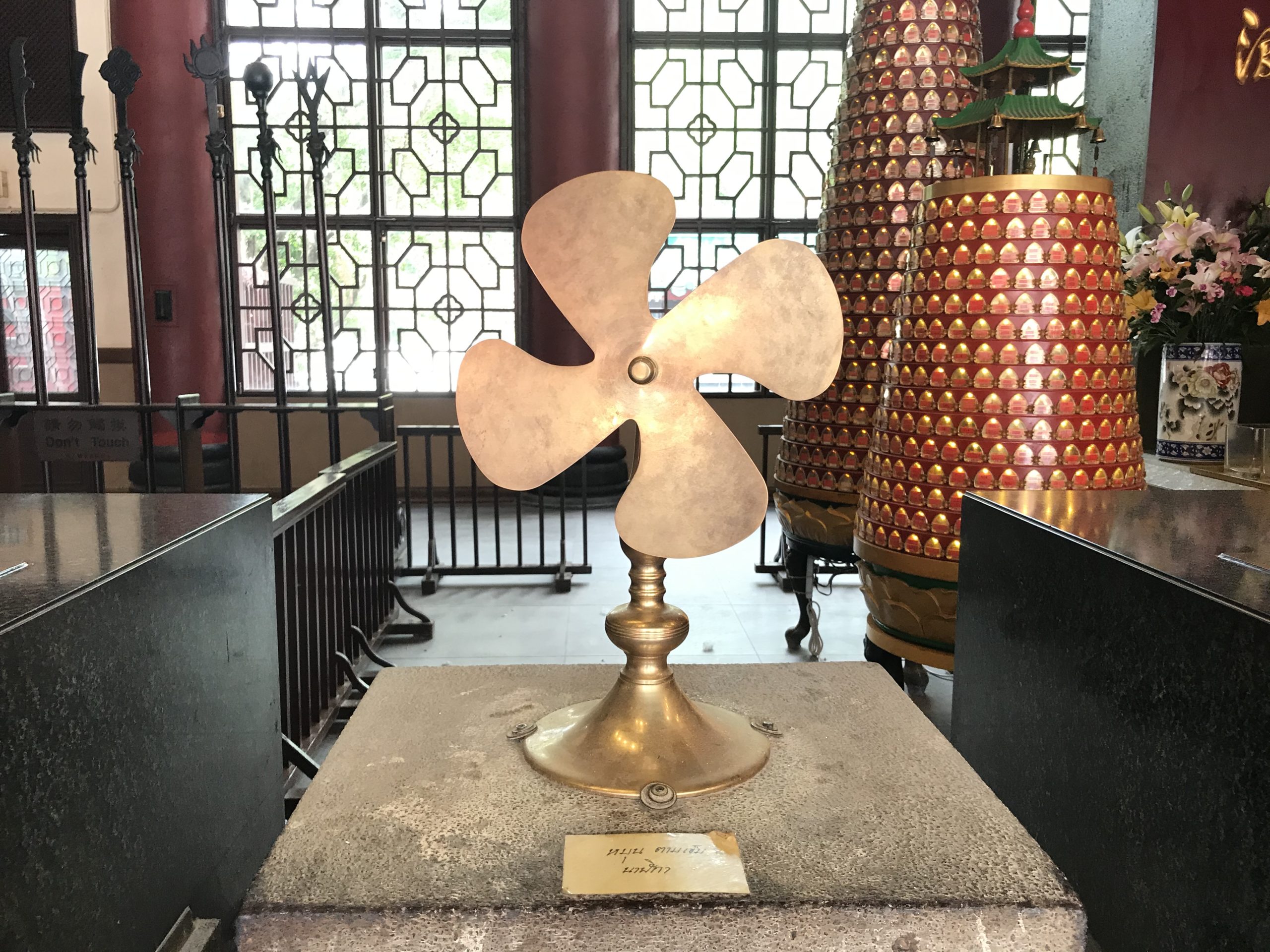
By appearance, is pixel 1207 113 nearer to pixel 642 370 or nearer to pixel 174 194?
pixel 642 370

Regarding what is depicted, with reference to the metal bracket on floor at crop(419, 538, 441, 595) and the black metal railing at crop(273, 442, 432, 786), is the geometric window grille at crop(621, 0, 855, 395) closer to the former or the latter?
the metal bracket on floor at crop(419, 538, 441, 595)

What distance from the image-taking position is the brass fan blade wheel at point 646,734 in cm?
108

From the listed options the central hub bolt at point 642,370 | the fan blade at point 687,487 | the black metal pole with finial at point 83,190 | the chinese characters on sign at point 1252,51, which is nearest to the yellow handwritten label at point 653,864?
the fan blade at point 687,487

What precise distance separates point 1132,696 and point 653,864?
2.02 ft

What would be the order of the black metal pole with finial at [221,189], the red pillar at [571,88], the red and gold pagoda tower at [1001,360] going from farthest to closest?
1. the red pillar at [571,88]
2. the black metal pole with finial at [221,189]
3. the red and gold pagoda tower at [1001,360]

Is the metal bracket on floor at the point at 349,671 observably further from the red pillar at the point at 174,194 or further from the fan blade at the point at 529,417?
the red pillar at the point at 174,194

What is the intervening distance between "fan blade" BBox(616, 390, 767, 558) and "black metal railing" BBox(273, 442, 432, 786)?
1.38 meters

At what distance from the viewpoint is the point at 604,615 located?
3.77 m

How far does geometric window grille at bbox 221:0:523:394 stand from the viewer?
6824mm

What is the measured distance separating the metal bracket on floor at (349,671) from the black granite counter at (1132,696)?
186cm

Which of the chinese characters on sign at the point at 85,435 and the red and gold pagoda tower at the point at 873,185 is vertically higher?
the red and gold pagoda tower at the point at 873,185

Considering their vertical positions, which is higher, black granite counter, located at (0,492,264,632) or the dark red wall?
the dark red wall

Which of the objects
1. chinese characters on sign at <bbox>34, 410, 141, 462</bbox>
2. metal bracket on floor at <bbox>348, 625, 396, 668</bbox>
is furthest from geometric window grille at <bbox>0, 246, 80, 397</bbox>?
chinese characters on sign at <bbox>34, 410, 141, 462</bbox>

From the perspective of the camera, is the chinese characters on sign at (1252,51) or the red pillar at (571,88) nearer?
the chinese characters on sign at (1252,51)
